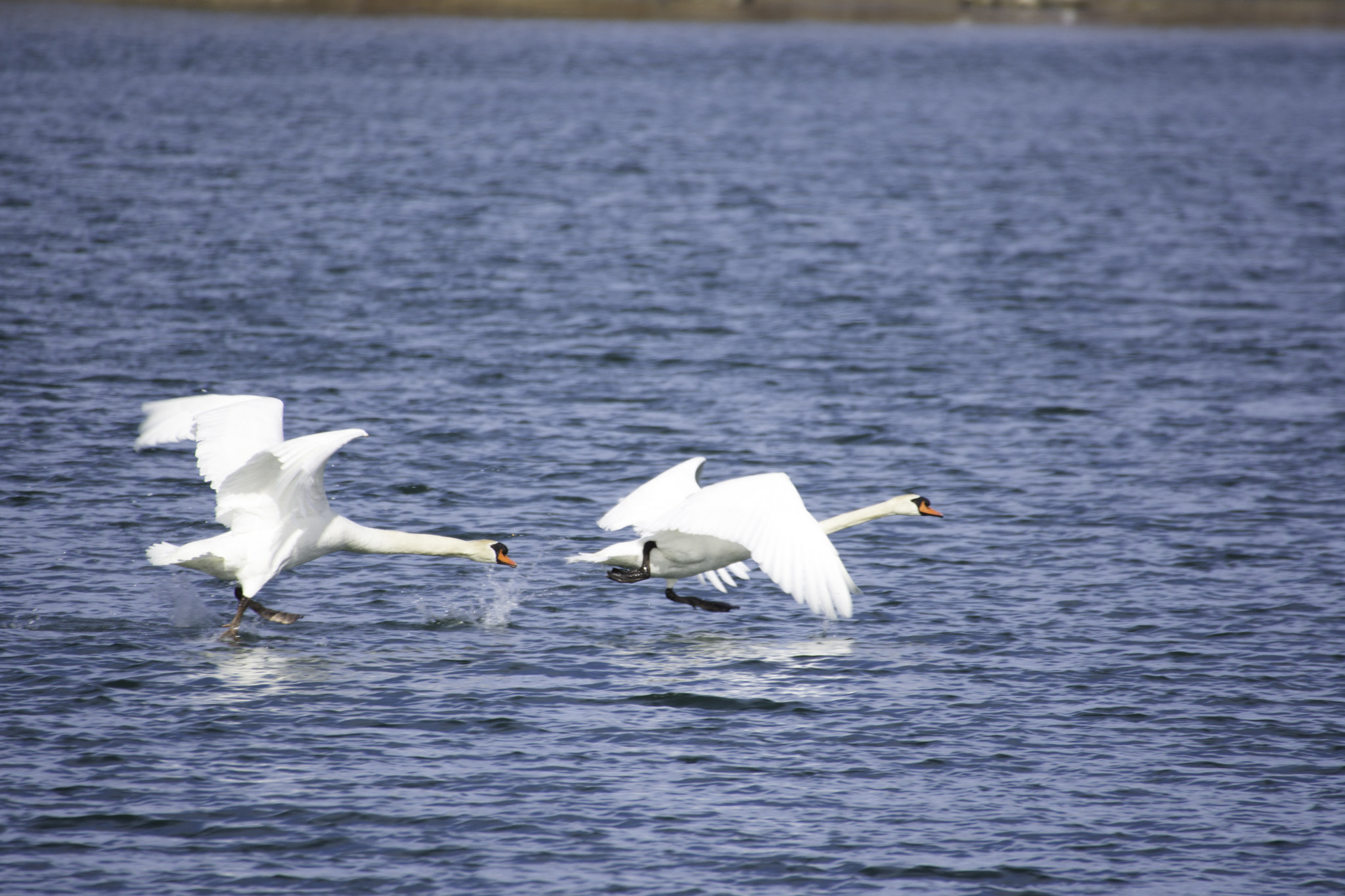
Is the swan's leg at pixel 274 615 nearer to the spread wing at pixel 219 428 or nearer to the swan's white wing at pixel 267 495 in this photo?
the swan's white wing at pixel 267 495

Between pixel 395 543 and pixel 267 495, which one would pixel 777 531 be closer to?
pixel 395 543

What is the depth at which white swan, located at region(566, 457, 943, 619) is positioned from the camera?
10617 mm

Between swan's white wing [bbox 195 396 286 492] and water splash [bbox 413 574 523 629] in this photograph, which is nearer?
swan's white wing [bbox 195 396 286 492]

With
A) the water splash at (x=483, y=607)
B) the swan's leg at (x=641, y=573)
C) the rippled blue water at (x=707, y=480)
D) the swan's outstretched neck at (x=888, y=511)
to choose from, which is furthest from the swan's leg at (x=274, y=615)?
the swan's outstretched neck at (x=888, y=511)

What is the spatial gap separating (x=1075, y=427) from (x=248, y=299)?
1309 cm

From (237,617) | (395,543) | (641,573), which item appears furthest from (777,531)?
(237,617)

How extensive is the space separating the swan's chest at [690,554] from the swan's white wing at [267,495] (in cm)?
249

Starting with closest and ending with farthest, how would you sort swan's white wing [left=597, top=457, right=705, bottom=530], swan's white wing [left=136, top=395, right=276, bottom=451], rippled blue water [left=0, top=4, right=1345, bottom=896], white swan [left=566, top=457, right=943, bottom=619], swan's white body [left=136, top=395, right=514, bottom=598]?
1. rippled blue water [left=0, top=4, right=1345, bottom=896]
2. white swan [left=566, top=457, right=943, bottom=619]
3. swan's white body [left=136, top=395, right=514, bottom=598]
4. swan's white wing [left=136, top=395, right=276, bottom=451]
5. swan's white wing [left=597, top=457, right=705, bottom=530]

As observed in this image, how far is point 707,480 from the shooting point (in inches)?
651

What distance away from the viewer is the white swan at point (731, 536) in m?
10.6

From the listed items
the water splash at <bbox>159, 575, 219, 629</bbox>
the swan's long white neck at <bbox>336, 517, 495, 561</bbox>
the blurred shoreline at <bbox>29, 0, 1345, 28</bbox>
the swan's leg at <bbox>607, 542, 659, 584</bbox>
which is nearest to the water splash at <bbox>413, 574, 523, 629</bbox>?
the swan's long white neck at <bbox>336, 517, 495, 561</bbox>

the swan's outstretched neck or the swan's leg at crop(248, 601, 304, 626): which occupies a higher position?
the swan's outstretched neck

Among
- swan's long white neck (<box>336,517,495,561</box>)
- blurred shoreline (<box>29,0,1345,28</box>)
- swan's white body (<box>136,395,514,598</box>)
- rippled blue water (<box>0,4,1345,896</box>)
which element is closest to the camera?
rippled blue water (<box>0,4,1345,896</box>)

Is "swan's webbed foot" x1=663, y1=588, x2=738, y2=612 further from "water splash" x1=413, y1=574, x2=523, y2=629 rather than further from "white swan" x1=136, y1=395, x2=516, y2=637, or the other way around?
"white swan" x1=136, y1=395, x2=516, y2=637
